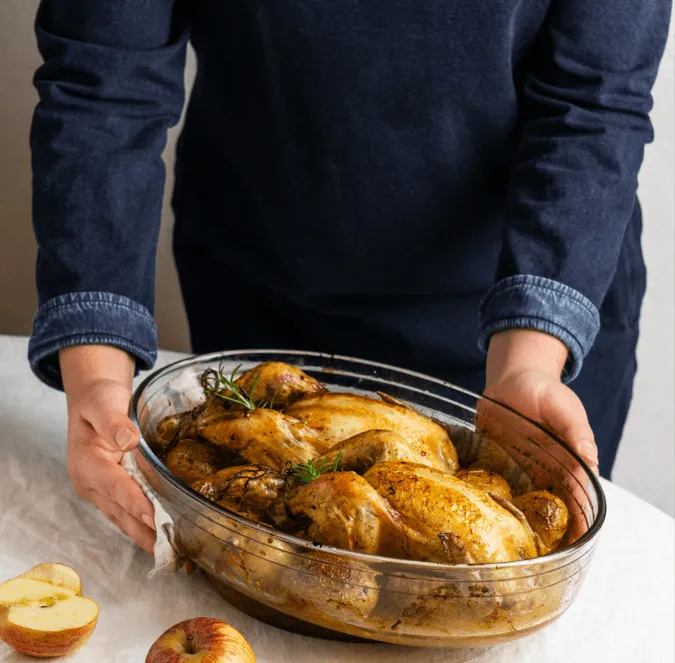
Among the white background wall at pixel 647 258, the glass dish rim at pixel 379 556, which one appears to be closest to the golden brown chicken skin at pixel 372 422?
the glass dish rim at pixel 379 556

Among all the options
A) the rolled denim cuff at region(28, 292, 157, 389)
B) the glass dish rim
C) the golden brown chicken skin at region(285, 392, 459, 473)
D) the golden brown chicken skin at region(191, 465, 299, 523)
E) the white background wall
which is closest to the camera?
the glass dish rim

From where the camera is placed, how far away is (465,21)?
127cm

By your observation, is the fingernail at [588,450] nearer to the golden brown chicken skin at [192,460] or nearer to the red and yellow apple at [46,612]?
the golden brown chicken skin at [192,460]

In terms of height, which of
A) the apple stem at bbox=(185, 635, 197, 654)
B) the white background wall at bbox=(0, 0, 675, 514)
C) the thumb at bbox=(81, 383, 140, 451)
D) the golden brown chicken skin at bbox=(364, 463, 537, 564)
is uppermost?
the golden brown chicken skin at bbox=(364, 463, 537, 564)

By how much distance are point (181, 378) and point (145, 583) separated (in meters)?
0.24

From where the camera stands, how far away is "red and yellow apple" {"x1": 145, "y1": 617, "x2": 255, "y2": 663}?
731mm

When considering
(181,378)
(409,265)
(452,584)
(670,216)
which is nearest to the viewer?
(452,584)

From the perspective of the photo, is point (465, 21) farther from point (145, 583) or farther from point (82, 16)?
point (145, 583)

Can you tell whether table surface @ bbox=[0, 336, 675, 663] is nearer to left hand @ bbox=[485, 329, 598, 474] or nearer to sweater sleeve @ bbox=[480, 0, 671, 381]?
left hand @ bbox=[485, 329, 598, 474]

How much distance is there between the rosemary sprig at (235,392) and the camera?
39.1 inches

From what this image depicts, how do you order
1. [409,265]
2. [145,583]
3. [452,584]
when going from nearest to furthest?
[452,584], [145,583], [409,265]

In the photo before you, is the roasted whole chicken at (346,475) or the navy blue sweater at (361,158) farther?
the navy blue sweater at (361,158)

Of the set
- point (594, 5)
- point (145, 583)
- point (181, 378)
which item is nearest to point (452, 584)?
point (145, 583)

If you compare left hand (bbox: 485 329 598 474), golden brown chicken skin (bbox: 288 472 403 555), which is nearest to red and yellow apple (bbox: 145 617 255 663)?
golden brown chicken skin (bbox: 288 472 403 555)
